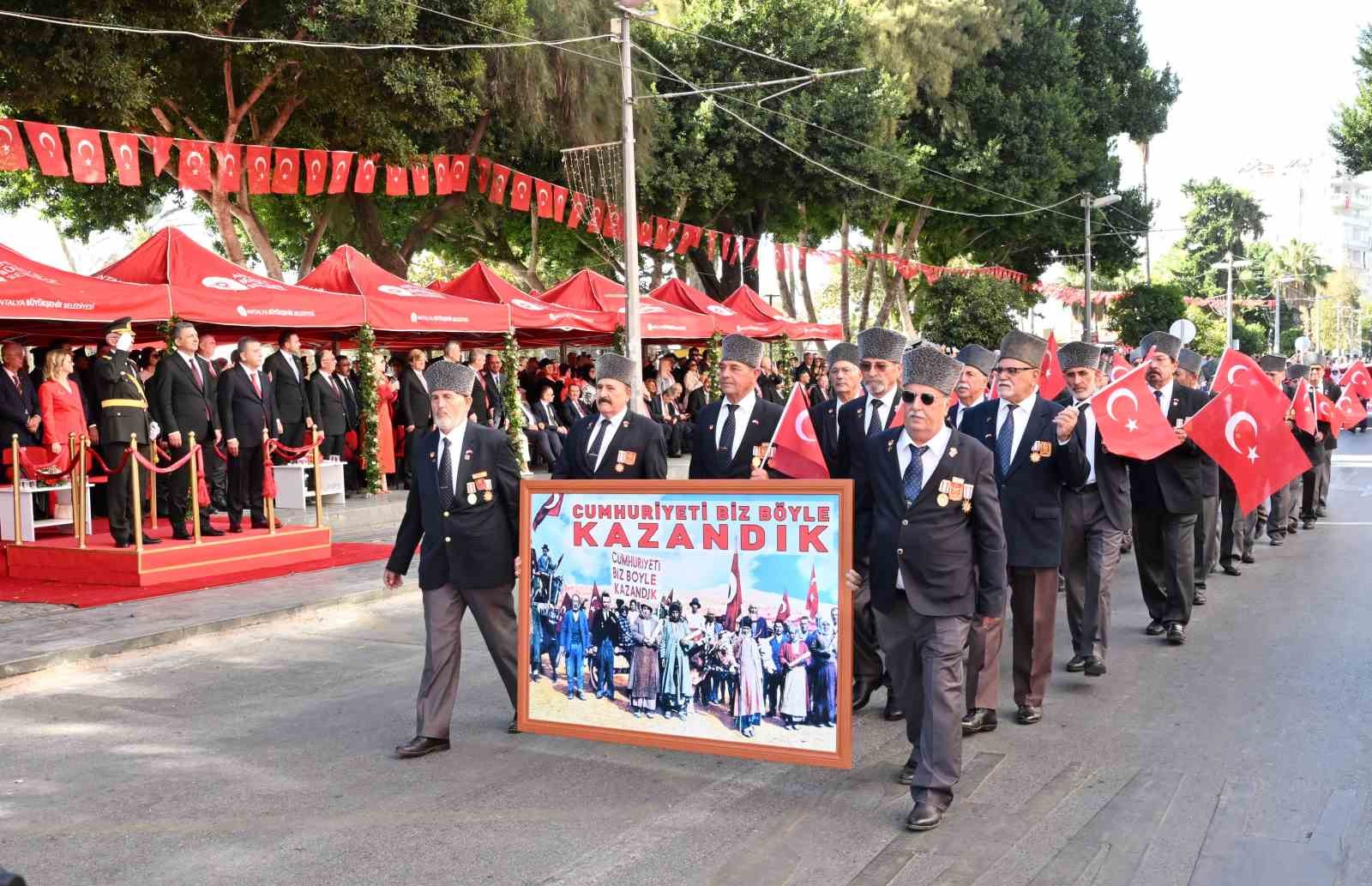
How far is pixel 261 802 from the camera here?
565 centimetres

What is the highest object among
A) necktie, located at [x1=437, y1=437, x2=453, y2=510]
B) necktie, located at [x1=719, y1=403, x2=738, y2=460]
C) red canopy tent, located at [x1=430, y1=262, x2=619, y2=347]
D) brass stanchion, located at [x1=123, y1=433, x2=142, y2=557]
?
red canopy tent, located at [x1=430, y1=262, x2=619, y2=347]

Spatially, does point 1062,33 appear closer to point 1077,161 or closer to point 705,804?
point 1077,161

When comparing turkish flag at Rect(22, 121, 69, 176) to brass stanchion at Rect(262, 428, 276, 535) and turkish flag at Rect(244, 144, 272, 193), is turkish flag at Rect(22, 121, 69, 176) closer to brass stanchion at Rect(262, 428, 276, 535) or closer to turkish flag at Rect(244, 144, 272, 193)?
turkish flag at Rect(244, 144, 272, 193)

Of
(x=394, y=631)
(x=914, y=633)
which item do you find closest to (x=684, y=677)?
(x=914, y=633)

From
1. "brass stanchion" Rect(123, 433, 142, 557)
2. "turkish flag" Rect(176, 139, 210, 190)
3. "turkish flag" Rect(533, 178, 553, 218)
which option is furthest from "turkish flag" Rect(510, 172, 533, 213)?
"brass stanchion" Rect(123, 433, 142, 557)

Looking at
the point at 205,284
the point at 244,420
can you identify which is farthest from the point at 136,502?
the point at 205,284

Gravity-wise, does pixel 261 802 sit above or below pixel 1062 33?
below

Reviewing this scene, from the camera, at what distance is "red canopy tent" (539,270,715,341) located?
952 inches

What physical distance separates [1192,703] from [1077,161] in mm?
40062

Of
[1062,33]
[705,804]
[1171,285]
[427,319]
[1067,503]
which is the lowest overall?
[705,804]

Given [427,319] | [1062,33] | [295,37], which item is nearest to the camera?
[427,319]

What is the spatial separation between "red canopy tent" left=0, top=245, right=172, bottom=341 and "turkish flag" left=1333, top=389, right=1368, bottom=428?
1480 centimetres

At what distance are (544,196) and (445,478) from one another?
1864 cm

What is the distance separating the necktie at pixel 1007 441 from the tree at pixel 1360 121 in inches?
1053
